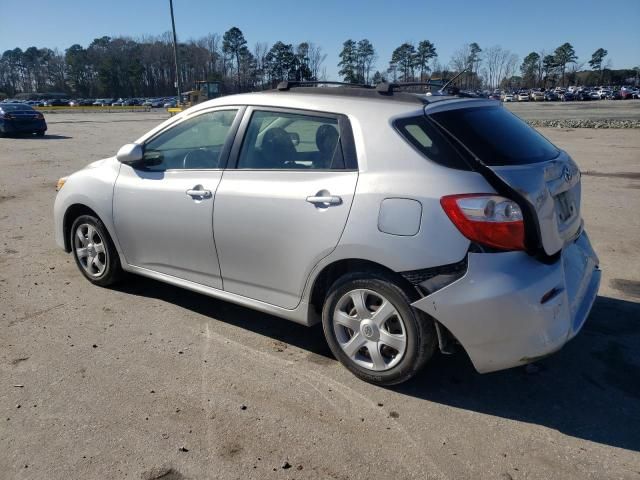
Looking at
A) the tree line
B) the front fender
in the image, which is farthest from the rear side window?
the tree line

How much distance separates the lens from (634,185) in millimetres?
9914

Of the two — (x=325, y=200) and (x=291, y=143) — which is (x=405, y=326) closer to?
(x=325, y=200)

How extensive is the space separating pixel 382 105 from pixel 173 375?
2181 millimetres

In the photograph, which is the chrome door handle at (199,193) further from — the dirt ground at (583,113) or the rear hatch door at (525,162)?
the dirt ground at (583,113)

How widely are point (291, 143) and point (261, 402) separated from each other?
174 cm

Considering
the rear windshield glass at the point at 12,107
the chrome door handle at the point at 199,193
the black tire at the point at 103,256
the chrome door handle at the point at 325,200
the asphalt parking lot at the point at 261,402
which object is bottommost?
the asphalt parking lot at the point at 261,402

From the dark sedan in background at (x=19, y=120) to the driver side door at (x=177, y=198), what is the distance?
20780mm

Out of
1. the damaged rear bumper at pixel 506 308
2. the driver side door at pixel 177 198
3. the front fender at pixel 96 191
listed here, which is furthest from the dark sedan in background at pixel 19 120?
the damaged rear bumper at pixel 506 308

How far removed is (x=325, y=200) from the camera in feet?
10.6

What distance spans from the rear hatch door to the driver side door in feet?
5.30

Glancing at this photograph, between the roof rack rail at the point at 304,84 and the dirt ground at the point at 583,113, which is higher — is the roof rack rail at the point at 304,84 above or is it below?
above

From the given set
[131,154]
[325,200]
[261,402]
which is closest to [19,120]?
[131,154]

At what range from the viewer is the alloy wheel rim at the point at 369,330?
3158mm

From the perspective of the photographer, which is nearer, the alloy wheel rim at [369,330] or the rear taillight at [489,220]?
the rear taillight at [489,220]
